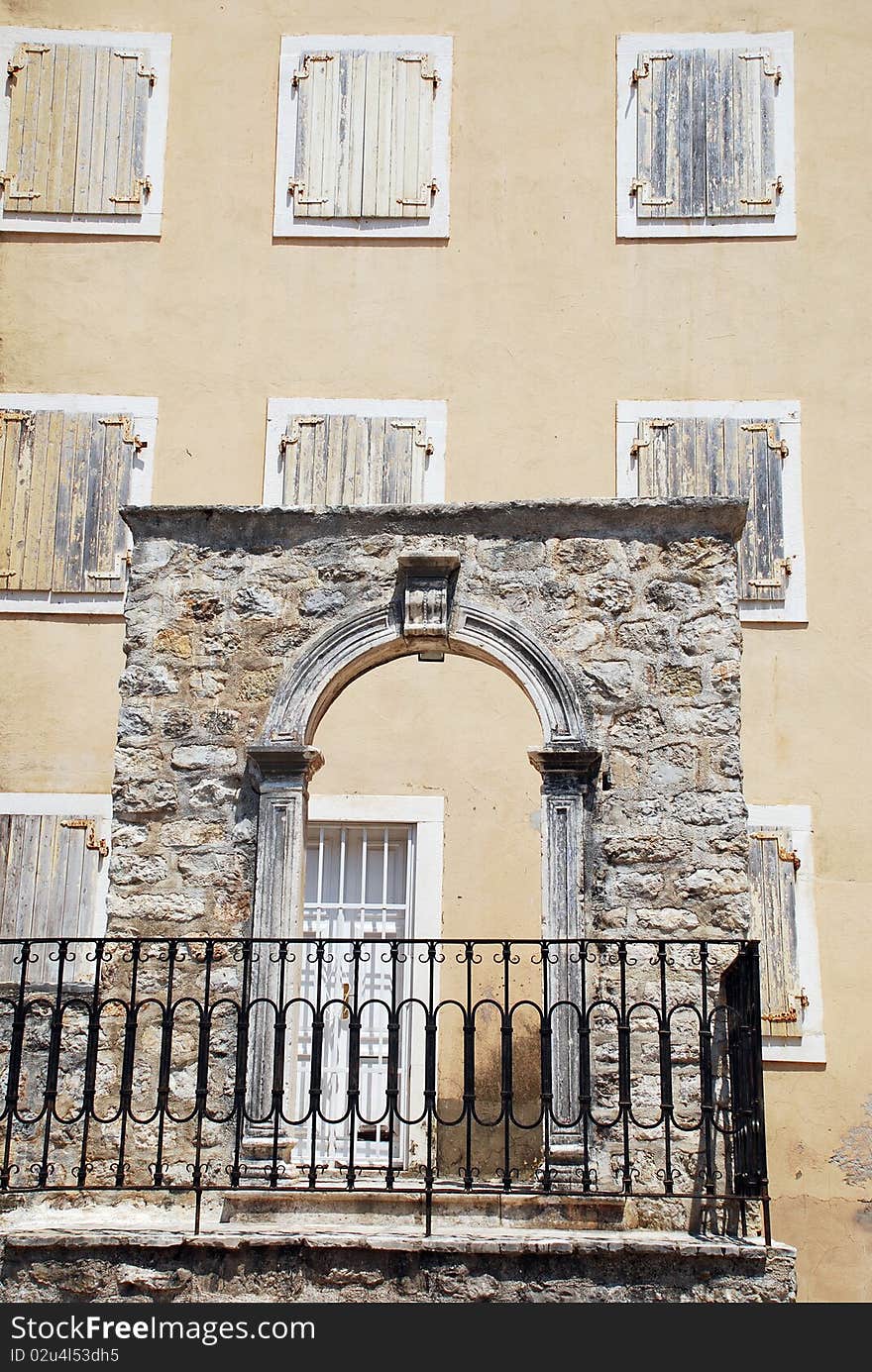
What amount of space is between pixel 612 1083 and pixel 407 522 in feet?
8.44

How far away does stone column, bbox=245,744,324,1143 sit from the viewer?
6.75m

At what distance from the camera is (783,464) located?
10.5 metres

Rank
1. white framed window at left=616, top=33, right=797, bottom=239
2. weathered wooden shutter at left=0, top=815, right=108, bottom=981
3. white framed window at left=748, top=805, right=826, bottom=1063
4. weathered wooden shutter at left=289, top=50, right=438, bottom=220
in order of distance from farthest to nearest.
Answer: weathered wooden shutter at left=289, top=50, right=438, bottom=220
white framed window at left=616, top=33, right=797, bottom=239
weathered wooden shutter at left=0, top=815, right=108, bottom=981
white framed window at left=748, top=805, right=826, bottom=1063

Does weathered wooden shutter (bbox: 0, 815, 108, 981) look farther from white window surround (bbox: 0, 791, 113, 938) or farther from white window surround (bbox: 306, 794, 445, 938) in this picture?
white window surround (bbox: 306, 794, 445, 938)

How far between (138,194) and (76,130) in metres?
0.68

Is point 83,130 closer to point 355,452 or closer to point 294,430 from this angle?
point 294,430

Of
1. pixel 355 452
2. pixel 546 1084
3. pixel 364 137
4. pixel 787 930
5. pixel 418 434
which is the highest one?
pixel 364 137

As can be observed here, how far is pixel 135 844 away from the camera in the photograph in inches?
280

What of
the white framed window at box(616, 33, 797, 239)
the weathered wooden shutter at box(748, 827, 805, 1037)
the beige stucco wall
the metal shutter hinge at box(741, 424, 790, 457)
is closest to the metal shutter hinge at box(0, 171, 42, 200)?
the beige stucco wall

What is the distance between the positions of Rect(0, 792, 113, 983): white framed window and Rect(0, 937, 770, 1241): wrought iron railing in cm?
262

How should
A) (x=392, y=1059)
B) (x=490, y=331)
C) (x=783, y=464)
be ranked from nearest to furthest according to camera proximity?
(x=392, y=1059) < (x=783, y=464) < (x=490, y=331)

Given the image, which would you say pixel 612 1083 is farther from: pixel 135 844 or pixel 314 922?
pixel 314 922

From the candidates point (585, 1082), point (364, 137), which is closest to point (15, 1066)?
point (585, 1082)

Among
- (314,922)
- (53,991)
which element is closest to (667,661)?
(53,991)
